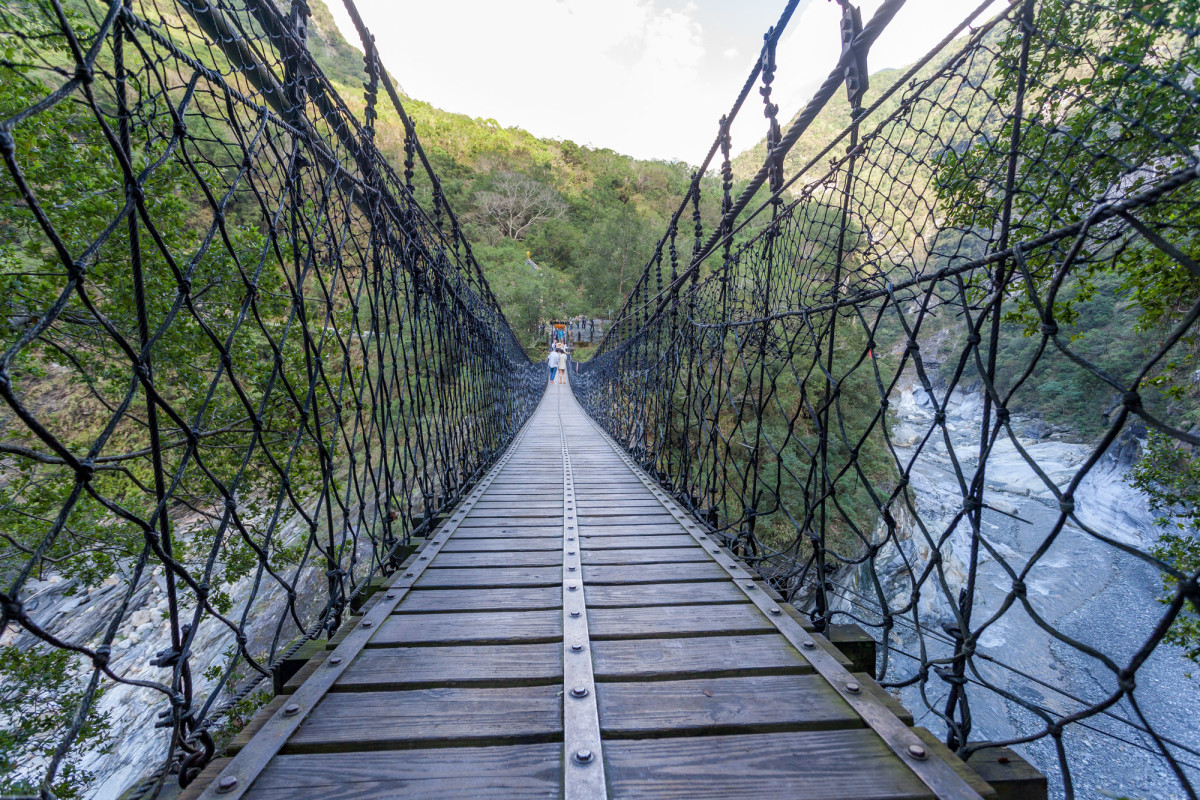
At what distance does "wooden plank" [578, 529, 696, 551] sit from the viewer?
1.67 m

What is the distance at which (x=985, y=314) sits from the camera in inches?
31.5

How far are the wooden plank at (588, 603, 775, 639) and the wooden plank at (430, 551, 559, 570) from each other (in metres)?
0.33

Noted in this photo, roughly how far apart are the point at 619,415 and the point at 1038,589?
11.6 m

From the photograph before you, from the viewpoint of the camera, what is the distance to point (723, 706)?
89 cm

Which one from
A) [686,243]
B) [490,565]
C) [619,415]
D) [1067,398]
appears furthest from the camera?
[686,243]

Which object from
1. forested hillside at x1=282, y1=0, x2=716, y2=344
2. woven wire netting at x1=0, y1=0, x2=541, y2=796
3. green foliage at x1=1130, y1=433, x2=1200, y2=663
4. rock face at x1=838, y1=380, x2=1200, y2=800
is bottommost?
rock face at x1=838, y1=380, x2=1200, y2=800

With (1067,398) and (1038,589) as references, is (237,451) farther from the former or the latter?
(1067,398)

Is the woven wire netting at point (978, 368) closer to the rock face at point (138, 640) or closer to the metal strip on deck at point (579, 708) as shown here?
the metal strip on deck at point (579, 708)

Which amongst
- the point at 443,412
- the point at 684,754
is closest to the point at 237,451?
the point at 443,412

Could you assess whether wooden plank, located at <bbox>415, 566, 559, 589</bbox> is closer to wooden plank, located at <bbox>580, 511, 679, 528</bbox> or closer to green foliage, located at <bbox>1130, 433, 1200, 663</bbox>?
wooden plank, located at <bbox>580, 511, 679, 528</bbox>

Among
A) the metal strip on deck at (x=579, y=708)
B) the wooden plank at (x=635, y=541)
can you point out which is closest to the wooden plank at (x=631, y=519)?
the wooden plank at (x=635, y=541)

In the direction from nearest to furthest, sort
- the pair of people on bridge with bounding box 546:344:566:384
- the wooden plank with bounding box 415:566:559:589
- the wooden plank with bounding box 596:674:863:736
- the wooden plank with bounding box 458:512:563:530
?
the wooden plank with bounding box 596:674:863:736 < the wooden plank with bounding box 415:566:559:589 < the wooden plank with bounding box 458:512:563:530 < the pair of people on bridge with bounding box 546:344:566:384

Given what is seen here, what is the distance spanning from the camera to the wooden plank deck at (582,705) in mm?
742

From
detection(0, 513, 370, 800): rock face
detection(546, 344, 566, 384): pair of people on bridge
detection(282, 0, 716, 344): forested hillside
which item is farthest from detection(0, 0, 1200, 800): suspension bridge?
detection(282, 0, 716, 344): forested hillside
